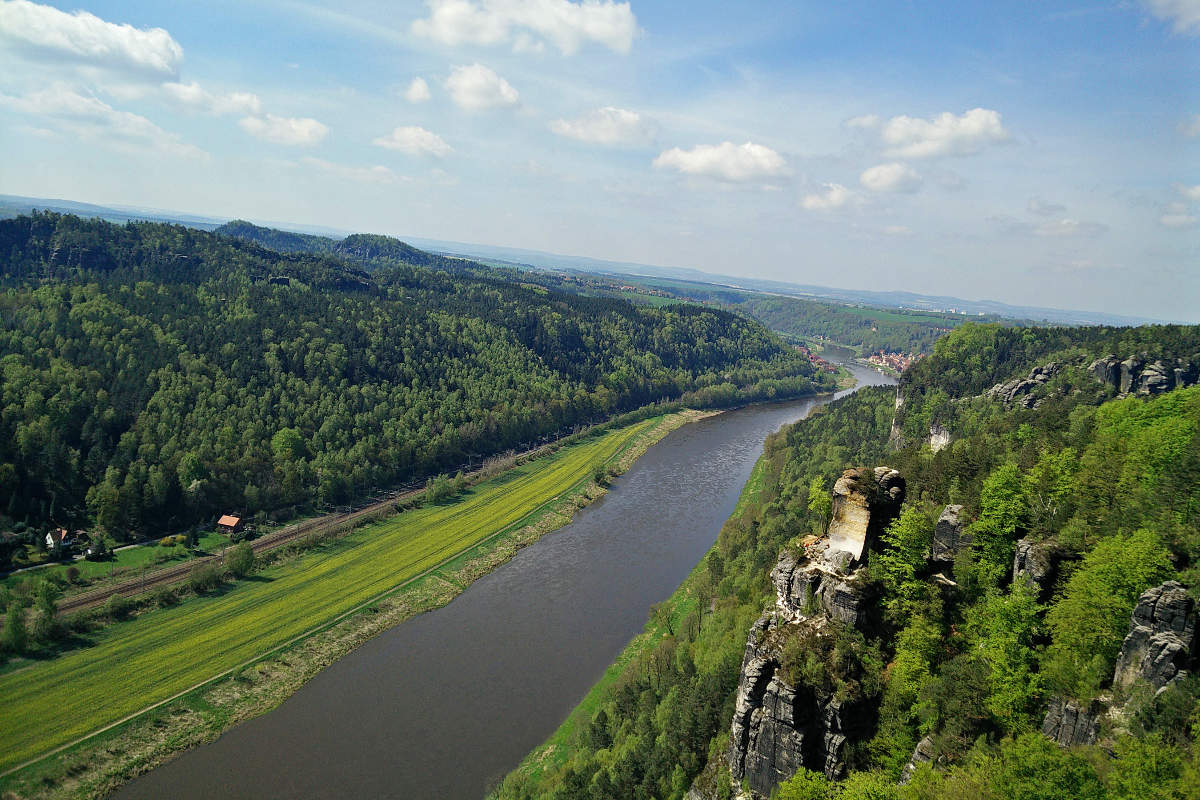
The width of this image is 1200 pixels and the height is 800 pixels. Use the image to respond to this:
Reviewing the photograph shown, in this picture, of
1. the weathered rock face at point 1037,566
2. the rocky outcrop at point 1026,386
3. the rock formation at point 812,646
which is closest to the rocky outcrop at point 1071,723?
the weathered rock face at point 1037,566

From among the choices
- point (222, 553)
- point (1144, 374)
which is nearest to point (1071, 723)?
point (1144, 374)

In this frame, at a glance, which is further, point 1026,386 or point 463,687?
point 1026,386

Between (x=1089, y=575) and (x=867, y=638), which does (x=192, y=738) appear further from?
(x=1089, y=575)

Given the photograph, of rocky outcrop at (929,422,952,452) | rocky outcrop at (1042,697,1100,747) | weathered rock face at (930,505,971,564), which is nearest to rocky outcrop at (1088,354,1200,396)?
rocky outcrop at (929,422,952,452)

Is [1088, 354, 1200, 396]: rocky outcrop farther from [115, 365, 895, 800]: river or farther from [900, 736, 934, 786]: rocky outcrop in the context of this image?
[900, 736, 934, 786]: rocky outcrop

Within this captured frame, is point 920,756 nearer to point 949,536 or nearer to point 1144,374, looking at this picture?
point 949,536

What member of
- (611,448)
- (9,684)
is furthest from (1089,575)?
(611,448)
